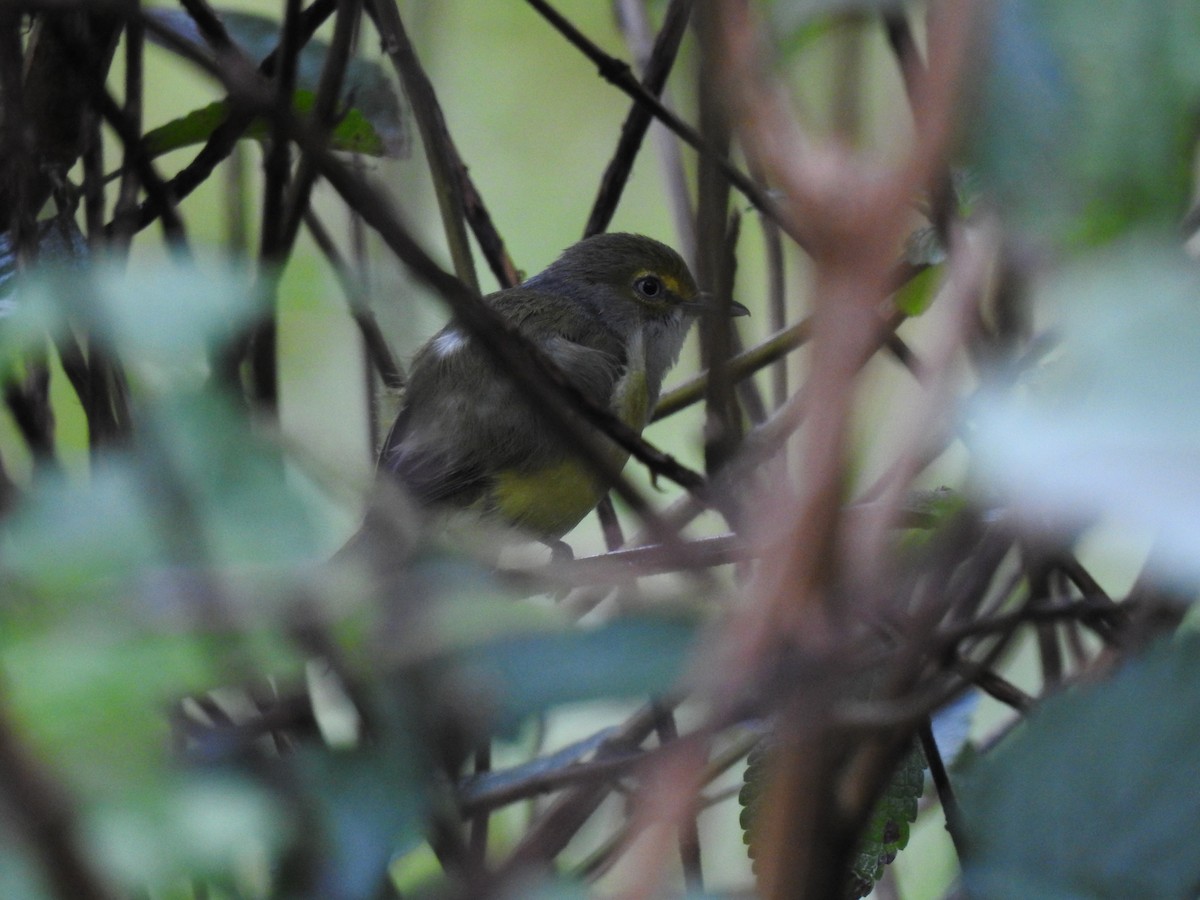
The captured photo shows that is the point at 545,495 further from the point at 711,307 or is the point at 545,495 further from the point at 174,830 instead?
the point at 174,830

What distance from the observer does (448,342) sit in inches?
130

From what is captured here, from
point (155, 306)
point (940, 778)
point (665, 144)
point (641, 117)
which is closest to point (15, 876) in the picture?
A: point (155, 306)

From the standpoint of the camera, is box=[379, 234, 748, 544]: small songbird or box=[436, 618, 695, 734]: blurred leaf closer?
box=[436, 618, 695, 734]: blurred leaf

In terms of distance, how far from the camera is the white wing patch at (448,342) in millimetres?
3215

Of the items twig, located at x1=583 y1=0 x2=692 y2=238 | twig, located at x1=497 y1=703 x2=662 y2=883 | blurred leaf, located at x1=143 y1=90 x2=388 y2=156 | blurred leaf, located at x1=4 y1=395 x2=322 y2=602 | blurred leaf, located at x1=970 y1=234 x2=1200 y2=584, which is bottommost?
blurred leaf, located at x1=970 y1=234 x2=1200 y2=584

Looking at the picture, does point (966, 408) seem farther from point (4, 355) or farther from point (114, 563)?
point (4, 355)

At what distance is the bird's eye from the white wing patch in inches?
28.1

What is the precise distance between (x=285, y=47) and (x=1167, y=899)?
4.88 feet

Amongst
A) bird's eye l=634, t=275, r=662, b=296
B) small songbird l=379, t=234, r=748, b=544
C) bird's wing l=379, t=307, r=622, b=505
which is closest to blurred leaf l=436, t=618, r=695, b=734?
small songbird l=379, t=234, r=748, b=544

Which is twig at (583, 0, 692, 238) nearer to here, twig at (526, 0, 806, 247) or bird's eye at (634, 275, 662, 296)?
twig at (526, 0, 806, 247)

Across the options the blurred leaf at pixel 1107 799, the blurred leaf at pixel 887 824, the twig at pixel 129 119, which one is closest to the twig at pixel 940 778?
the blurred leaf at pixel 887 824

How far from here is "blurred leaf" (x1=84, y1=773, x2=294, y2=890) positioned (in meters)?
0.63

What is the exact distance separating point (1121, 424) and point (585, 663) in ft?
1.03

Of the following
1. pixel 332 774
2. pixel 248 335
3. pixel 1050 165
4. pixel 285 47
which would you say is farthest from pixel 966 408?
pixel 248 335
